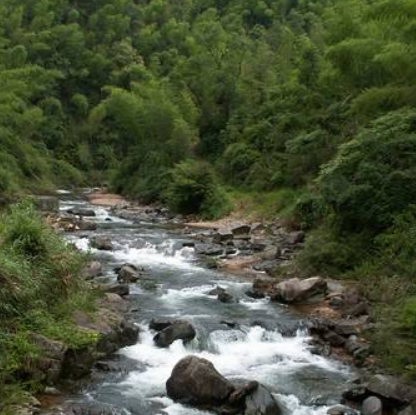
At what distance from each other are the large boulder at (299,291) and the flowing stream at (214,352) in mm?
348

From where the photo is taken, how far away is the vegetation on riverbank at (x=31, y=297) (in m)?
8.71

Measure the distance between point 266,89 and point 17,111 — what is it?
16.5m

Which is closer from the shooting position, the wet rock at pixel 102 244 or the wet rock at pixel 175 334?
the wet rock at pixel 175 334

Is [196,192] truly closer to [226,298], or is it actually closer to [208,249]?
[208,249]

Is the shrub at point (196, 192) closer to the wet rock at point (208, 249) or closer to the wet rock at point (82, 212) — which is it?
the wet rock at point (82, 212)

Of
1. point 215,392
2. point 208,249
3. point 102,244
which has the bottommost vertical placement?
point 208,249

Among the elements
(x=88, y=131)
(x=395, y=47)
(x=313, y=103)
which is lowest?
(x=88, y=131)

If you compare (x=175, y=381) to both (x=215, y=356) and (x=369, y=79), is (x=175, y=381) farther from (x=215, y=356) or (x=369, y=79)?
(x=369, y=79)

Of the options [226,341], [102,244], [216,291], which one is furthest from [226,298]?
[102,244]

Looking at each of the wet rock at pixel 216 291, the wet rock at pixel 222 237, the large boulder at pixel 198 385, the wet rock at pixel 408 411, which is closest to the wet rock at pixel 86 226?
the wet rock at pixel 222 237

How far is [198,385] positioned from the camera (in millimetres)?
8992

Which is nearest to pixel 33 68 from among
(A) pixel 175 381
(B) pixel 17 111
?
(B) pixel 17 111

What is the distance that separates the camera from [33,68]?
45312 millimetres

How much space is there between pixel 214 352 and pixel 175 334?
76 centimetres
